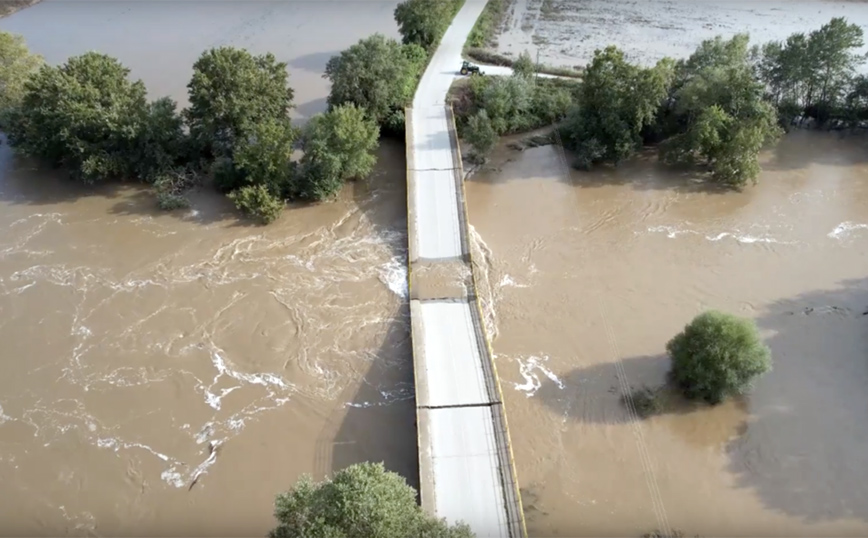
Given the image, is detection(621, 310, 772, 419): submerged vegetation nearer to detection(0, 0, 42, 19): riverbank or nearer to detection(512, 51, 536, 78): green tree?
detection(512, 51, 536, 78): green tree

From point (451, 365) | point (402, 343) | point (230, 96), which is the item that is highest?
point (230, 96)

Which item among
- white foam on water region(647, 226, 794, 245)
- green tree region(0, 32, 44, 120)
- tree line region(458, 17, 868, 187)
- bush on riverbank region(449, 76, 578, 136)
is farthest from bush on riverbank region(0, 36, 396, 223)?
white foam on water region(647, 226, 794, 245)

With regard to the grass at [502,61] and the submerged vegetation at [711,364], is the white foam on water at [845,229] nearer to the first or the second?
the submerged vegetation at [711,364]

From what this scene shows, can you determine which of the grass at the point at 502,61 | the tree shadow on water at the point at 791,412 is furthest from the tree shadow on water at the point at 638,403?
the grass at the point at 502,61

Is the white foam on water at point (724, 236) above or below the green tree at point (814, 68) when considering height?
below

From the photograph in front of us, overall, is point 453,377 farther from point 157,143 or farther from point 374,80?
point 157,143

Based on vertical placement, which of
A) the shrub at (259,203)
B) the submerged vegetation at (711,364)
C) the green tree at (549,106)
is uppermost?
the green tree at (549,106)

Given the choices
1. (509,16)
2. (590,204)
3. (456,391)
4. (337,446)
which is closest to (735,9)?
(509,16)

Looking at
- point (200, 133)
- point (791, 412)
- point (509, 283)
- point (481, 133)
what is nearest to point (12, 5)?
point (200, 133)
